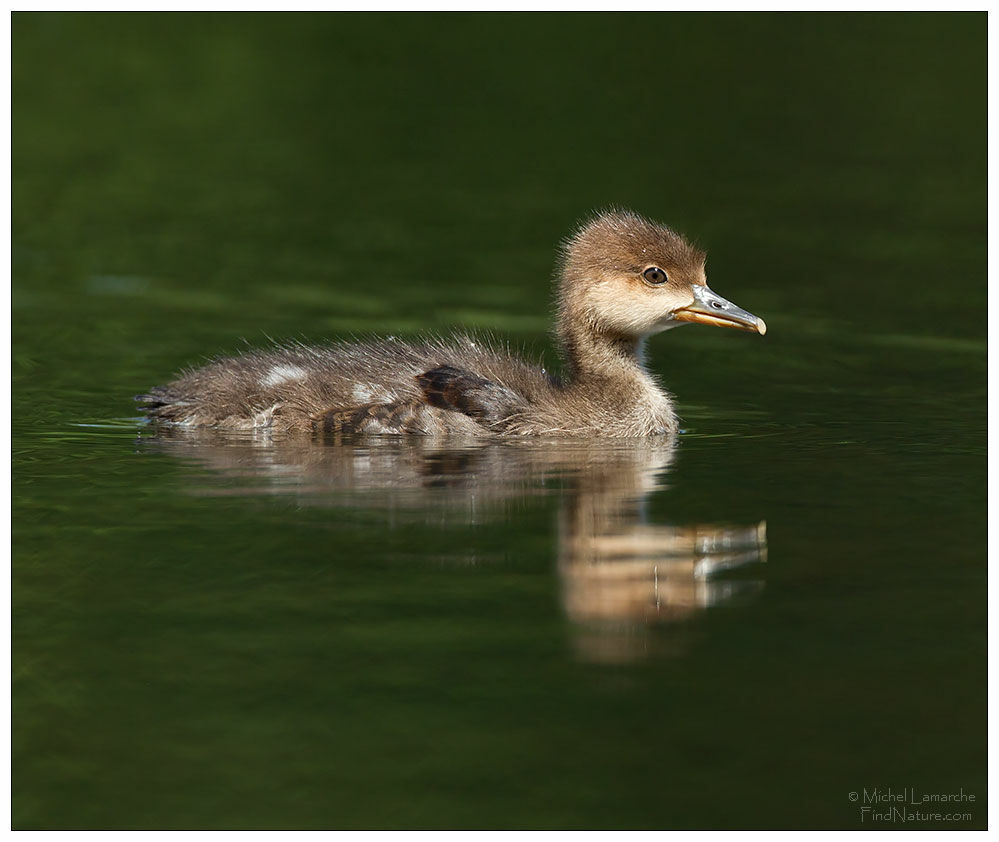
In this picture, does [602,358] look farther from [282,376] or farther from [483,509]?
[483,509]

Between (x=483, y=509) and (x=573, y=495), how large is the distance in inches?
22.0

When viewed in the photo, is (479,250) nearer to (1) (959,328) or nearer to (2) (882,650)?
(1) (959,328)

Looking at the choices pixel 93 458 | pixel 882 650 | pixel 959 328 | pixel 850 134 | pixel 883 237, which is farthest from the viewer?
pixel 850 134

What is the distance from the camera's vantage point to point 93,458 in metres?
9.86

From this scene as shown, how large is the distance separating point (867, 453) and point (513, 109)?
12.8m


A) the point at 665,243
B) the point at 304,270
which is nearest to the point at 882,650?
the point at 665,243

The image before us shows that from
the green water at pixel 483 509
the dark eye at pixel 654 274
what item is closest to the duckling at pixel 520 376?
the dark eye at pixel 654 274

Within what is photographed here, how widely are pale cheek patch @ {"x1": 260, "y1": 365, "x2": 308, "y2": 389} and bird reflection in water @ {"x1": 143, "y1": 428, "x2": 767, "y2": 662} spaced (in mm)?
356

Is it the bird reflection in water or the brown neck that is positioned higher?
the brown neck

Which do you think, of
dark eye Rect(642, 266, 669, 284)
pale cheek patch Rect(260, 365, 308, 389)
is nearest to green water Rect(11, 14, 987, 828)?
pale cheek patch Rect(260, 365, 308, 389)

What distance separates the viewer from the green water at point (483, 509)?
5.97m

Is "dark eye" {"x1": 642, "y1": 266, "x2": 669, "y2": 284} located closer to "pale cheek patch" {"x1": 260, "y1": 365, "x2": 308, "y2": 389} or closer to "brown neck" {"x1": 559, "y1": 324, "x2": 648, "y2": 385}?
"brown neck" {"x1": 559, "y1": 324, "x2": 648, "y2": 385}

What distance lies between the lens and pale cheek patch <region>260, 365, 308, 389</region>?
34.8 ft

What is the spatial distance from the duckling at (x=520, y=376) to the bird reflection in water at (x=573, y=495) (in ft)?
0.52
